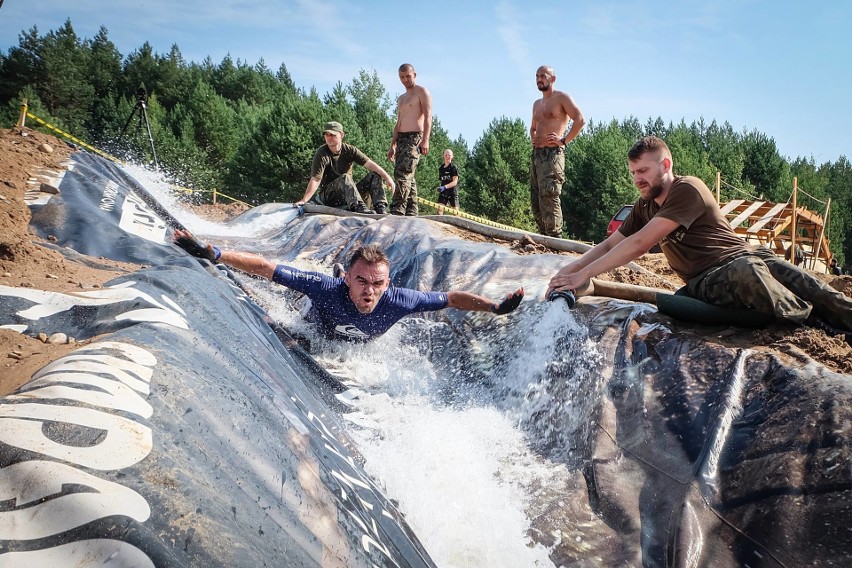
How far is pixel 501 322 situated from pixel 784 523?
2324 millimetres

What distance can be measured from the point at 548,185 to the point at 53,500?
6412 mm

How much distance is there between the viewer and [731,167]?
38.2 metres

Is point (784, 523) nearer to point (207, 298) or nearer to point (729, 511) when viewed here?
point (729, 511)

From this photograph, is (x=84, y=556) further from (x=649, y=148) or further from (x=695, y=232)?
(x=649, y=148)

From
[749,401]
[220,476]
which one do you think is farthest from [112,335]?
[749,401]

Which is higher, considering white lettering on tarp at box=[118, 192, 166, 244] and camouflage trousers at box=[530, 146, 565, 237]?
camouflage trousers at box=[530, 146, 565, 237]

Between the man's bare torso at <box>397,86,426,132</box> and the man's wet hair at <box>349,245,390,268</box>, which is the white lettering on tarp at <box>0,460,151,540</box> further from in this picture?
the man's bare torso at <box>397,86,426,132</box>

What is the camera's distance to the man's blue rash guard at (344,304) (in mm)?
4062

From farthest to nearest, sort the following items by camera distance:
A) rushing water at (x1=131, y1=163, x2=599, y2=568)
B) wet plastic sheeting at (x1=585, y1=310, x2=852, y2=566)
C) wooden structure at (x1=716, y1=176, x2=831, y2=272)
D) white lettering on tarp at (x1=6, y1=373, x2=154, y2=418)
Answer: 1. wooden structure at (x1=716, y1=176, x2=831, y2=272)
2. rushing water at (x1=131, y1=163, x2=599, y2=568)
3. wet plastic sheeting at (x1=585, y1=310, x2=852, y2=566)
4. white lettering on tarp at (x1=6, y1=373, x2=154, y2=418)

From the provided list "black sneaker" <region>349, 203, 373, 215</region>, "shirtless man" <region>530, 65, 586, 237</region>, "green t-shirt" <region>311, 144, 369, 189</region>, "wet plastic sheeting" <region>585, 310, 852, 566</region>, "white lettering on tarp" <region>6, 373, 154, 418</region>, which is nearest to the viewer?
"white lettering on tarp" <region>6, 373, 154, 418</region>

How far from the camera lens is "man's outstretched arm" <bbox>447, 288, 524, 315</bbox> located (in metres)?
3.98

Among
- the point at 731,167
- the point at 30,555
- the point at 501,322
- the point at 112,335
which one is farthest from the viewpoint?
the point at 731,167

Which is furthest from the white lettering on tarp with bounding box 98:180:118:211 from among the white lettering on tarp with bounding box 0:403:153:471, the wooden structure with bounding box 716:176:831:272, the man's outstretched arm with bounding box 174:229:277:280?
the wooden structure with bounding box 716:176:831:272

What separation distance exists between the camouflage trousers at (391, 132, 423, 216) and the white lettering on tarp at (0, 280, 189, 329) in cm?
609
